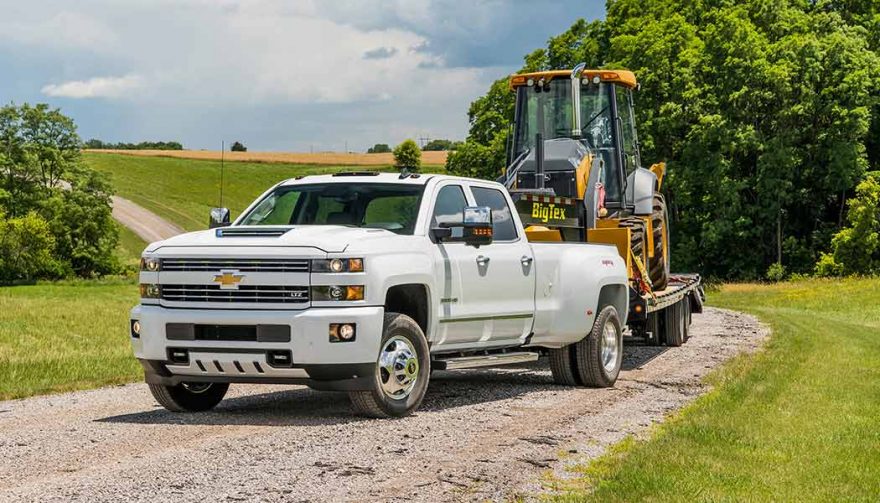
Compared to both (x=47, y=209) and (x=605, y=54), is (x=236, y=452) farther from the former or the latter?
(x=47, y=209)

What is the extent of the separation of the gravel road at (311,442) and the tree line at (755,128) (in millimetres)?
38650

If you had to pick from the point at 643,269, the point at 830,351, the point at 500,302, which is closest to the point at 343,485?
the point at 500,302

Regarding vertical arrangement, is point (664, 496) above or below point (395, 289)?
below

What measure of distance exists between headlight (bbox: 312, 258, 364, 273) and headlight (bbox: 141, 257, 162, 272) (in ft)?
4.57

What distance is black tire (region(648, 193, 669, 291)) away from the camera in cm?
1766

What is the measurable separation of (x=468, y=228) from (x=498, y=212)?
135cm

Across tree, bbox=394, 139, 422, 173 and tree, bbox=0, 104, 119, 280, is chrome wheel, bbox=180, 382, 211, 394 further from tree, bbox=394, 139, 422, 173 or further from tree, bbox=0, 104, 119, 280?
tree, bbox=394, 139, 422, 173

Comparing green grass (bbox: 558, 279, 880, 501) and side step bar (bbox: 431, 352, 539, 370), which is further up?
side step bar (bbox: 431, 352, 539, 370)

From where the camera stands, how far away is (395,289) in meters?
9.97

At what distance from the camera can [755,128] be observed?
51.6 meters

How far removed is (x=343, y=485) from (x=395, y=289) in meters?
3.11

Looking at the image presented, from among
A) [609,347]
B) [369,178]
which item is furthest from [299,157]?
[369,178]

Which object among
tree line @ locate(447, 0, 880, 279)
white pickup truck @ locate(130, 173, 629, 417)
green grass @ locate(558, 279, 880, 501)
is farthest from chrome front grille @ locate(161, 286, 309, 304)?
tree line @ locate(447, 0, 880, 279)

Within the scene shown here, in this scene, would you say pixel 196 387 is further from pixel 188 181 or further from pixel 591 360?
pixel 188 181
